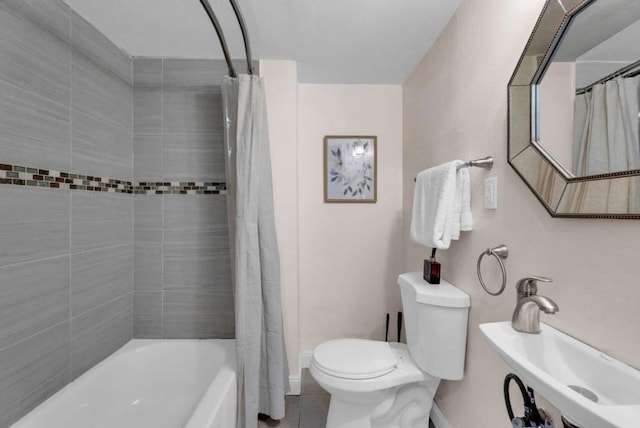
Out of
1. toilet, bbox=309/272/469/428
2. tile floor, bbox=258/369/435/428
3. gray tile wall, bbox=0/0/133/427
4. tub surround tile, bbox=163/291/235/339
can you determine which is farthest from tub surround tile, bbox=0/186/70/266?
tile floor, bbox=258/369/435/428

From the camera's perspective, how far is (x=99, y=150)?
147cm

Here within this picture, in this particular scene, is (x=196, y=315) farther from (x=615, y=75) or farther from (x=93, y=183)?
(x=615, y=75)

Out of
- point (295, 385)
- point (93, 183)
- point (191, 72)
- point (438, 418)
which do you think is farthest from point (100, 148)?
point (438, 418)

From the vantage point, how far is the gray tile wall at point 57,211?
1.04m

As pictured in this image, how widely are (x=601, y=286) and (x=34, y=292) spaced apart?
6.37 ft

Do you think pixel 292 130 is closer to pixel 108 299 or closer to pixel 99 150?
pixel 99 150

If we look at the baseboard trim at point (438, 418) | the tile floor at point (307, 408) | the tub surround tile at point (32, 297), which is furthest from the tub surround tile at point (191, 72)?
the baseboard trim at point (438, 418)

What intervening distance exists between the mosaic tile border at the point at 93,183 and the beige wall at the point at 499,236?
1.41 m

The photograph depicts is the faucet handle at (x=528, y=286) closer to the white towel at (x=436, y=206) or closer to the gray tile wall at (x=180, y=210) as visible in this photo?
the white towel at (x=436, y=206)

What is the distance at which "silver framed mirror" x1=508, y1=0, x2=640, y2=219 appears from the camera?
65cm

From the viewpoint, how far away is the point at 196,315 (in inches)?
70.0

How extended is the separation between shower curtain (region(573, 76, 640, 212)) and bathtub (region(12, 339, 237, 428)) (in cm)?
147

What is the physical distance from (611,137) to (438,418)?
162 cm

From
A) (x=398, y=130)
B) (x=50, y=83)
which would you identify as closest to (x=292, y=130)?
(x=398, y=130)
